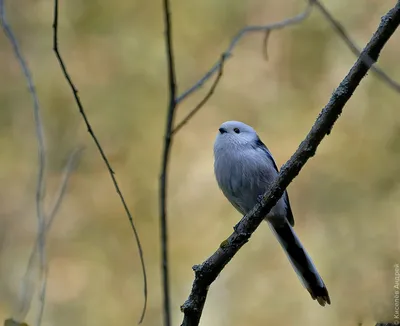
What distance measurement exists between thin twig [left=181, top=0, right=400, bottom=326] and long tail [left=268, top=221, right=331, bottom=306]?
0.62 meters

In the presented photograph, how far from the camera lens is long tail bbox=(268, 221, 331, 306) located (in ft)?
6.59

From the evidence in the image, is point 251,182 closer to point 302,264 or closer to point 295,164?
point 302,264

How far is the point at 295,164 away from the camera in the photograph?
1.32 m

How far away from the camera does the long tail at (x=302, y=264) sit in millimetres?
2008

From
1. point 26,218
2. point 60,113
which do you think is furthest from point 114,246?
point 60,113

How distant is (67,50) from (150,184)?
1.29 meters

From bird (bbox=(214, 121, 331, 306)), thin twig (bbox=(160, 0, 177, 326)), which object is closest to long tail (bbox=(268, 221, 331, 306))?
bird (bbox=(214, 121, 331, 306))

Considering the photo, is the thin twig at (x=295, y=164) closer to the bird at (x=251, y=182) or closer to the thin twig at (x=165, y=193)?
the thin twig at (x=165, y=193)

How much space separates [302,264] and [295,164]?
914 mm

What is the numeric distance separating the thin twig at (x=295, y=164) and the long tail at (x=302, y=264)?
62cm

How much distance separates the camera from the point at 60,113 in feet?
15.6

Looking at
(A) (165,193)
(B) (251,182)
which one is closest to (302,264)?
(B) (251,182)

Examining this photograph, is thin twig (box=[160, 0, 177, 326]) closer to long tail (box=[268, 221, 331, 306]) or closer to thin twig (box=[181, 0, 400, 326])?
thin twig (box=[181, 0, 400, 326])

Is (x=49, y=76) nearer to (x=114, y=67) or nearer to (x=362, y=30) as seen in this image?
(x=114, y=67)
